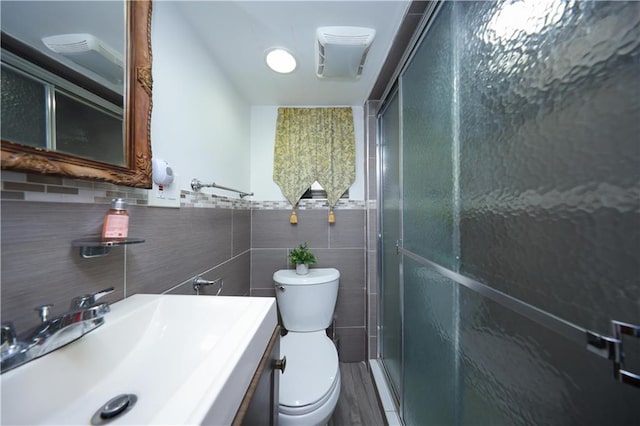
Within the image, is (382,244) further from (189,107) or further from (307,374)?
(189,107)

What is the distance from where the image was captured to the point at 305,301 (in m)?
1.45

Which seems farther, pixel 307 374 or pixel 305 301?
pixel 305 301

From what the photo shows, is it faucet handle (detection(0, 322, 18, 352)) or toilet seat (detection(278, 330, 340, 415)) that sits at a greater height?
faucet handle (detection(0, 322, 18, 352))

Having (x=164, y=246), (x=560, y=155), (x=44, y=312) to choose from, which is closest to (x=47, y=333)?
(x=44, y=312)

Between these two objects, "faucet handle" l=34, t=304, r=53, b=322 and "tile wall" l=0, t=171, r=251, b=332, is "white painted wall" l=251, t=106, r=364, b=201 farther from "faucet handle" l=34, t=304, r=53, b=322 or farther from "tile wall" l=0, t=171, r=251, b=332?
"faucet handle" l=34, t=304, r=53, b=322

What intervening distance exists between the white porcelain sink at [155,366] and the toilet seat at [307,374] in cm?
53

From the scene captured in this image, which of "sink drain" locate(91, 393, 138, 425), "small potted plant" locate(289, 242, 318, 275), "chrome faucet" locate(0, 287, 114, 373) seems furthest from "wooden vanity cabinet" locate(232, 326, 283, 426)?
"small potted plant" locate(289, 242, 318, 275)

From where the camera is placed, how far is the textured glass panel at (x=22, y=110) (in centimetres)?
40

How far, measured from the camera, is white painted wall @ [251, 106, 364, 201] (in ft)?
5.73

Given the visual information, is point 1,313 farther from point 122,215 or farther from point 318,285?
point 318,285

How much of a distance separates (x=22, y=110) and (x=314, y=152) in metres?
1.42

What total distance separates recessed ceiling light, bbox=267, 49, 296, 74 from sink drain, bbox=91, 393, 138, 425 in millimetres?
1471

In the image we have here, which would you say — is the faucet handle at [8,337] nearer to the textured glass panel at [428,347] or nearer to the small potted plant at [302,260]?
the textured glass panel at [428,347]

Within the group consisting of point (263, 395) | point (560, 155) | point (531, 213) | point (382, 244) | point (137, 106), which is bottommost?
point (263, 395)
